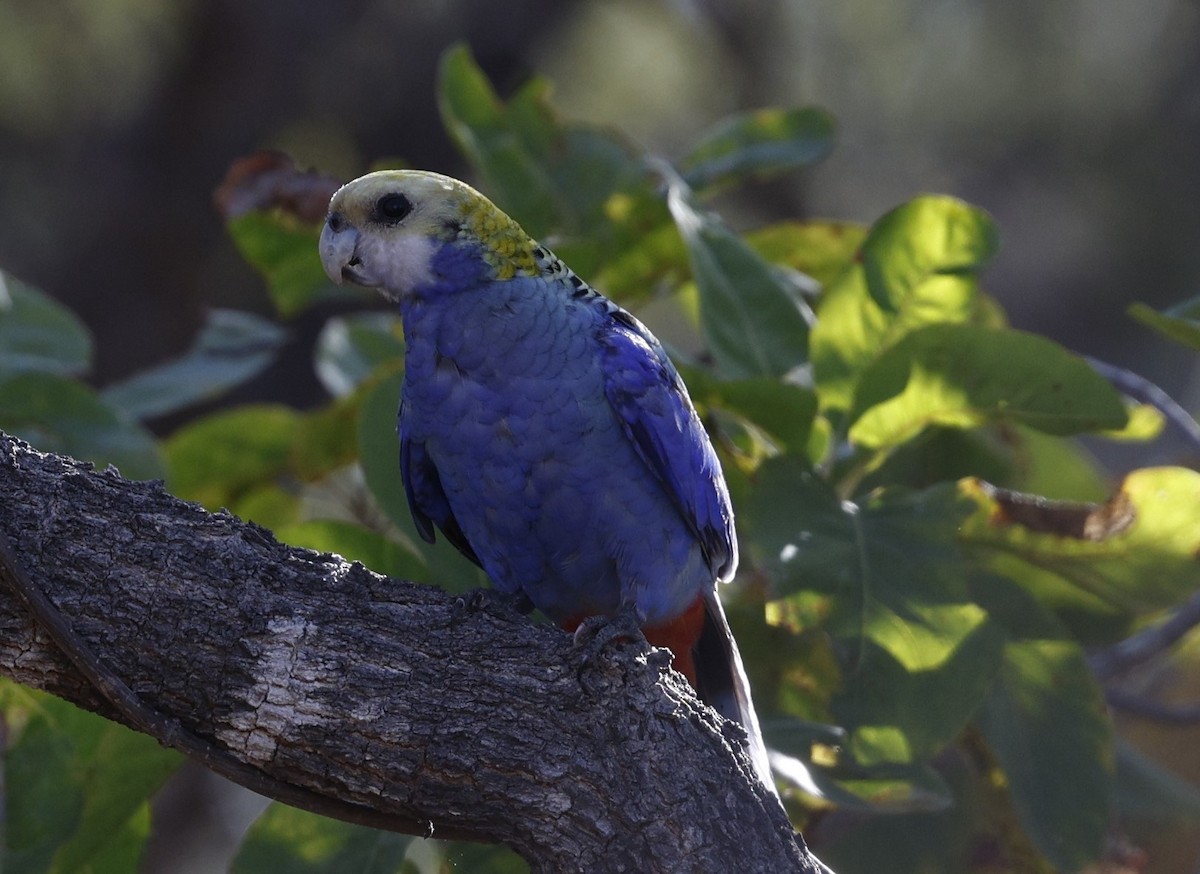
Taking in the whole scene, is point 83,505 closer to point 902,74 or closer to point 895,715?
point 895,715

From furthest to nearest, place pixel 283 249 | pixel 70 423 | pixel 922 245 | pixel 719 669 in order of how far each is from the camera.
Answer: pixel 283 249
pixel 70 423
pixel 922 245
pixel 719 669

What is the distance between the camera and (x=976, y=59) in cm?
659

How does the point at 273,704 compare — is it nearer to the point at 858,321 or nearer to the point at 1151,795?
the point at 858,321

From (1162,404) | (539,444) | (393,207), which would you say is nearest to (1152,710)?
(1162,404)

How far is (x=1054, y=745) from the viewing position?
107 inches

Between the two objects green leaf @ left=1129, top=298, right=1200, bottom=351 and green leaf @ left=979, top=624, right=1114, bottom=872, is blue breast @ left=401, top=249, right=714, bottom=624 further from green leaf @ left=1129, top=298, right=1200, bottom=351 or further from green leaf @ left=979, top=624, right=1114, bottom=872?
green leaf @ left=1129, top=298, right=1200, bottom=351

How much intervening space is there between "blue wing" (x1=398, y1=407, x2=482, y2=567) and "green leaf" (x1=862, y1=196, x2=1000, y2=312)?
114cm

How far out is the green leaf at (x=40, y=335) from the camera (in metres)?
3.21

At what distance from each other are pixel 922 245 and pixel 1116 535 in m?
0.79

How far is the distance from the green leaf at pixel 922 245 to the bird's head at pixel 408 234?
1.02 meters

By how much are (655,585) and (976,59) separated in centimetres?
524

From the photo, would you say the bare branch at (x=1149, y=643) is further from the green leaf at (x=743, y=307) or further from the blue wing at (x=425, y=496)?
the blue wing at (x=425, y=496)

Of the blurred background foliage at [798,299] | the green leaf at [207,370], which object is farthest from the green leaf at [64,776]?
the green leaf at [207,370]

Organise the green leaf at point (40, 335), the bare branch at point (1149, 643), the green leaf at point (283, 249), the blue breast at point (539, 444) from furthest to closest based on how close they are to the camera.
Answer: the green leaf at point (283, 249)
the green leaf at point (40, 335)
the bare branch at point (1149, 643)
the blue breast at point (539, 444)
